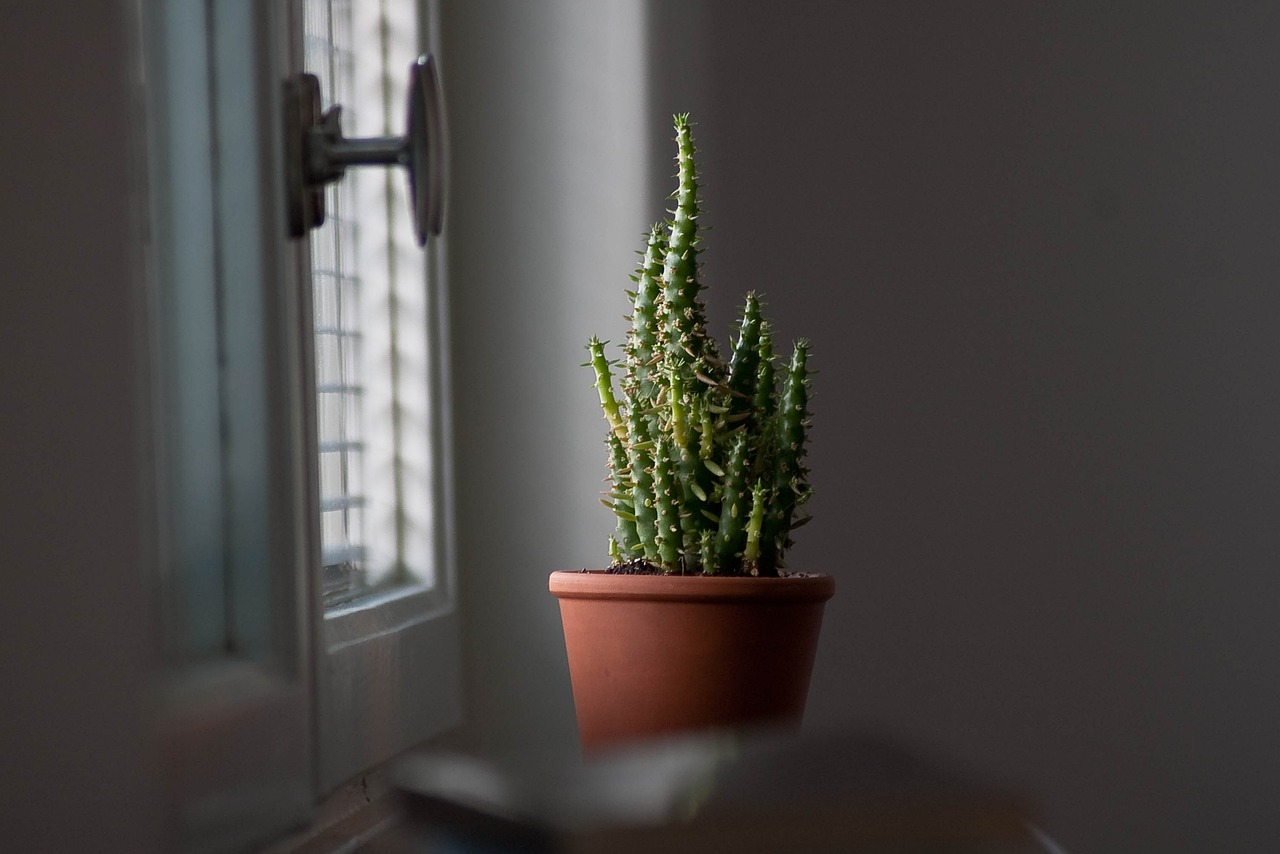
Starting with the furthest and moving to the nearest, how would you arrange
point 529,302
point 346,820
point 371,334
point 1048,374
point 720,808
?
1. point 1048,374
2. point 529,302
3. point 371,334
4. point 346,820
5. point 720,808

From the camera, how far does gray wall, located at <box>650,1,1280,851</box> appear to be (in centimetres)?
123

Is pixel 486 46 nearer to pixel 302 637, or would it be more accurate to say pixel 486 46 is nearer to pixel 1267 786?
pixel 302 637

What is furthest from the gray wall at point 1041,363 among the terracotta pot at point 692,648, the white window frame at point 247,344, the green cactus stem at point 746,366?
the white window frame at point 247,344

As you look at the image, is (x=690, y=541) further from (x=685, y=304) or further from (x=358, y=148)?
(x=358, y=148)

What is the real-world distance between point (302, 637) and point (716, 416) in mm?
340

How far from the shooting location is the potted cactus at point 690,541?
78 centimetres

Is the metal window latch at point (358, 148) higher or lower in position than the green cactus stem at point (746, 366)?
higher

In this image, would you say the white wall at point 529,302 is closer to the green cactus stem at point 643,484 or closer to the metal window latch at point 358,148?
the green cactus stem at point 643,484

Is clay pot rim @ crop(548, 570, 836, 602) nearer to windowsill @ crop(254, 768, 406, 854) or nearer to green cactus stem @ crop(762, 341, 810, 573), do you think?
green cactus stem @ crop(762, 341, 810, 573)

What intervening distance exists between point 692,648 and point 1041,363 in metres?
0.64

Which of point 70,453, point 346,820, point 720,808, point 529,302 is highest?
point 529,302

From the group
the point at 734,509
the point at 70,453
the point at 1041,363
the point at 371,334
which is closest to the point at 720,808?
the point at 70,453

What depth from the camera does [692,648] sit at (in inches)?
31.1

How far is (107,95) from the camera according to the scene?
365mm
